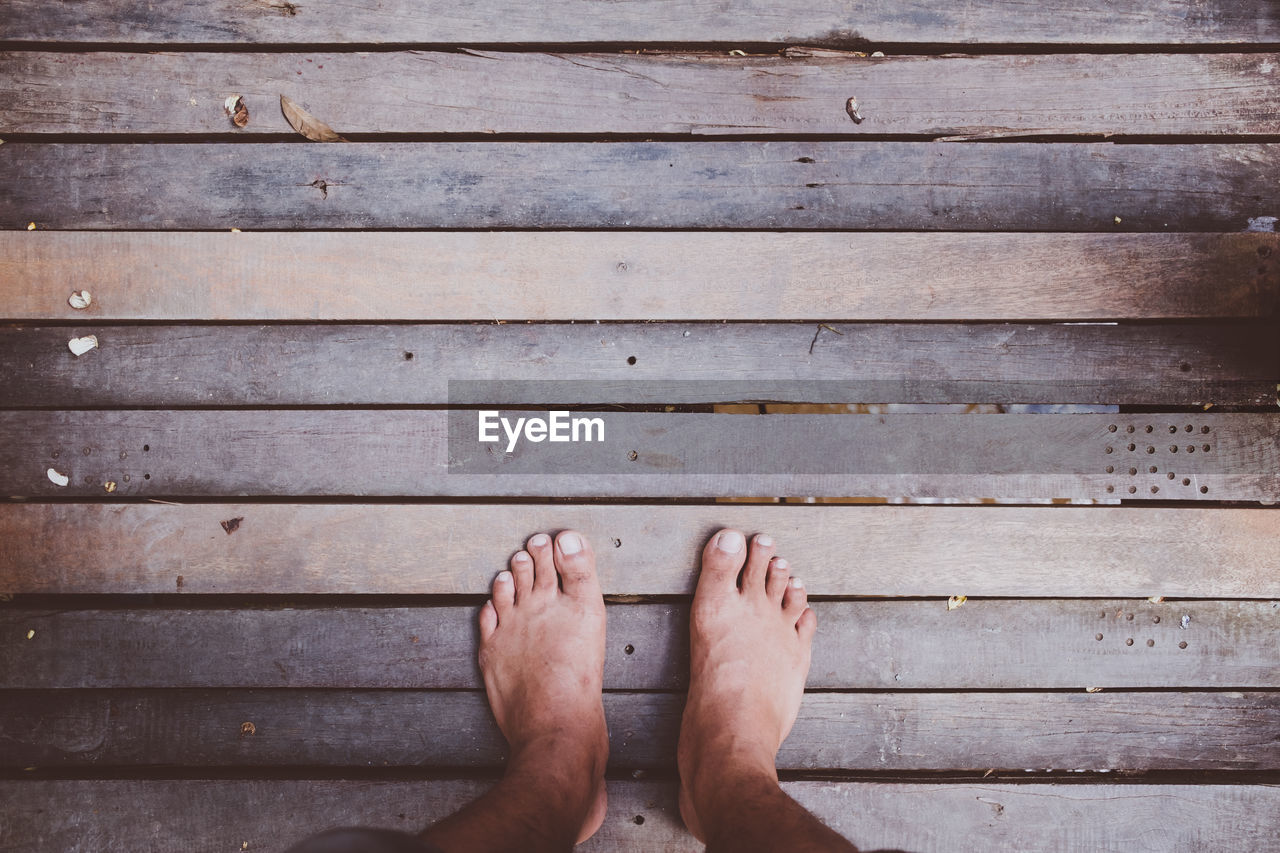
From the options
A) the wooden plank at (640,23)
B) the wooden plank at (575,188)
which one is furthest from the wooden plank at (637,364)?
the wooden plank at (640,23)

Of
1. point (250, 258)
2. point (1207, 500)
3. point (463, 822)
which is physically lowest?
point (463, 822)

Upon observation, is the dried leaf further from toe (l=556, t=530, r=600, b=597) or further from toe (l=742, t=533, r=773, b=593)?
toe (l=742, t=533, r=773, b=593)

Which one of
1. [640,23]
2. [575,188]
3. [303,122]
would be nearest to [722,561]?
[575,188]

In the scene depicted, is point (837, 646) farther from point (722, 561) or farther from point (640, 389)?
point (640, 389)

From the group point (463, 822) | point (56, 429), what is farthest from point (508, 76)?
point (463, 822)

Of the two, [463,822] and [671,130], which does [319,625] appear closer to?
[463,822]

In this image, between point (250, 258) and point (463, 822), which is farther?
point (250, 258)
